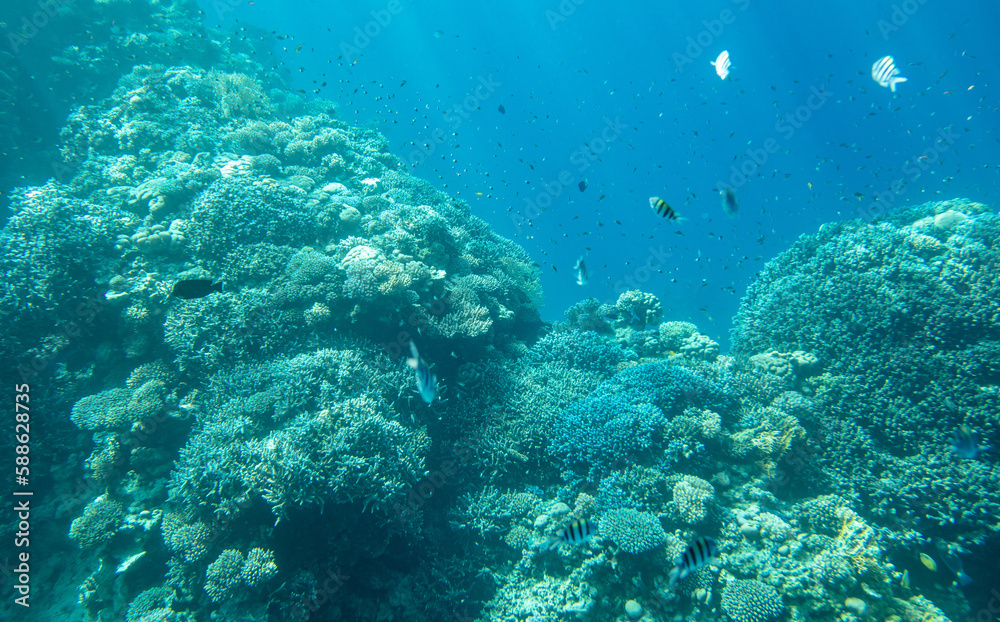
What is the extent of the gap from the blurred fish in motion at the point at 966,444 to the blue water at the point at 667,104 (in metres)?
42.0

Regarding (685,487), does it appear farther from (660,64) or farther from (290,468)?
(660,64)

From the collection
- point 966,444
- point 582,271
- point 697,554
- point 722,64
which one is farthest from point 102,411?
point 966,444

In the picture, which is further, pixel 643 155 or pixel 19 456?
pixel 643 155

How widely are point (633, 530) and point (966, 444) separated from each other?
571cm

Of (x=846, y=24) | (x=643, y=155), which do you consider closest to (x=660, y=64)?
(x=643, y=155)

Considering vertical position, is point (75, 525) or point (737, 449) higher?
point (75, 525)

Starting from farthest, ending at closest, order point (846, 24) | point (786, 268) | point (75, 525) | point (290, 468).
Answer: point (846, 24) < point (786, 268) < point (75, 525) < point (290, 468)

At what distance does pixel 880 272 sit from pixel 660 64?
107 m

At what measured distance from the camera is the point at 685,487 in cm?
572

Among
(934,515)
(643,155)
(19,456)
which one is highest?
(643,155)

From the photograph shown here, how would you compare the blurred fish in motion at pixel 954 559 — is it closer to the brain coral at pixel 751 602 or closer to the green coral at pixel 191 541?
the brain coral at pixel 751 602

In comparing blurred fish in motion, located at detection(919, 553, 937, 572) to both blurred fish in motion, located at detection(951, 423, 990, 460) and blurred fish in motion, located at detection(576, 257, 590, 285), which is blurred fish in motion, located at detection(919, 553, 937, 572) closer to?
blurred fish in motion, located at detection(951, 423, 990, 460)

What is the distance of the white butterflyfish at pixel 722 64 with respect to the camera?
327 inches

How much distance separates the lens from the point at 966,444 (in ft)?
19.6
